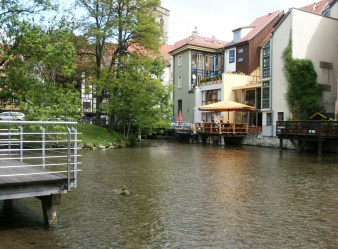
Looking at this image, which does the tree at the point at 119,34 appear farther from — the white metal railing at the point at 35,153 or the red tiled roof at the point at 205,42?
the red tiled roof at the point at 205,42

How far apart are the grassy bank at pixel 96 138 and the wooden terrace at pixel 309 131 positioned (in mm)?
13633

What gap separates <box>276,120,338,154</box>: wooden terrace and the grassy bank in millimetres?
13633

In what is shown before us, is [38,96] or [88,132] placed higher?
[38,96]

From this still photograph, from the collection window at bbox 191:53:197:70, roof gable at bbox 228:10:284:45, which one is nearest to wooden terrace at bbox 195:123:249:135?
roof gable at bbox 228:10:284:45

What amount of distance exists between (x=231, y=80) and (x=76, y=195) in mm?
33145

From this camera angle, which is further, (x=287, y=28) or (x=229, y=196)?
(x=287, y=28)

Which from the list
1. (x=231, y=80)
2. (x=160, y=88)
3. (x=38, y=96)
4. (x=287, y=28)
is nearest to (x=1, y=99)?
(x=38, y=96)

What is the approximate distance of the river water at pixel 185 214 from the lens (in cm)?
652

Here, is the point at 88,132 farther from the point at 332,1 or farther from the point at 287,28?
the point at 332,1

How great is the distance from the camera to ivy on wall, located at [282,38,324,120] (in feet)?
98.2

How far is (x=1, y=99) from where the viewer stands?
19.5 m

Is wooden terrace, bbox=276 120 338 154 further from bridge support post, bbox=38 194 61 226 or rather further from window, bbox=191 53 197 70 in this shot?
window, bbox=191 53 197 70

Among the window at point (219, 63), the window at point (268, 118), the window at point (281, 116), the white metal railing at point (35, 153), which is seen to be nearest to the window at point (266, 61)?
the window at point (268, 118)

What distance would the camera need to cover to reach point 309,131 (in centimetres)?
2431
